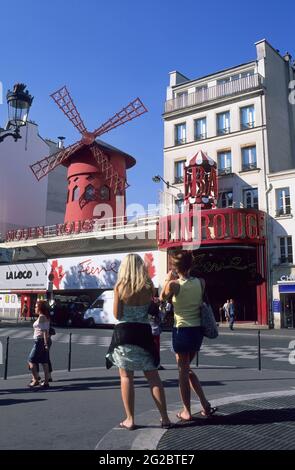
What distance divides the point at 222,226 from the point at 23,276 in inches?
652

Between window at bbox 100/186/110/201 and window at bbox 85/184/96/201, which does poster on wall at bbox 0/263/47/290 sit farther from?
window at bbox 100/186/110/201

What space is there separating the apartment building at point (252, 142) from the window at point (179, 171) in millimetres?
56

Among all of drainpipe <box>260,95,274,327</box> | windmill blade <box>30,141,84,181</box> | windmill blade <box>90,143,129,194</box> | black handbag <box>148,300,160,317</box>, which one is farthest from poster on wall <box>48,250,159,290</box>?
black handbag <box>148,300,160,317</box>

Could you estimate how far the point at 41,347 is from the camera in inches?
260

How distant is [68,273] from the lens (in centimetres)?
2814

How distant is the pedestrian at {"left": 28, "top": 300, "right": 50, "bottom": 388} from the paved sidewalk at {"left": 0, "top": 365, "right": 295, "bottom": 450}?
245mm

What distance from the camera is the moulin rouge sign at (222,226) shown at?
64.6 ft

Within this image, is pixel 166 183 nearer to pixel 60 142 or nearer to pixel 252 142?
Answer: pixel 252 142

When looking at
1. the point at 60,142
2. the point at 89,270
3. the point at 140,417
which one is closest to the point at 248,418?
the point at 140,417

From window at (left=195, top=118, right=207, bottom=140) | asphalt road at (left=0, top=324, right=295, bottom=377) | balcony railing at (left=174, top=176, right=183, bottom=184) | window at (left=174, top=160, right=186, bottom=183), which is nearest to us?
asphalt road at (left=0, top=324, right=295, bottom=377)

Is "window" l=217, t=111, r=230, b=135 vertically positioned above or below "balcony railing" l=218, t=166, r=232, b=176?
above

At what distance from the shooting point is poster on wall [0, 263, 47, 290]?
29.6 meters

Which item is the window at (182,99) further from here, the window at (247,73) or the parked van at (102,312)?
the parked van at (102,312)

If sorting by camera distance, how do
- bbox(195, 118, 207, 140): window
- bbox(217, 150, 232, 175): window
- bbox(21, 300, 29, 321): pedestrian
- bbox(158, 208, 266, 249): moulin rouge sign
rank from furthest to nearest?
bbox(21, 300, 29, 321): pedestrian, bbox(195, 118, 207, 140): window, bbox(217, 150, 232, 175): window, bbox(158, 208, 266, 249): moulin rouge sign
